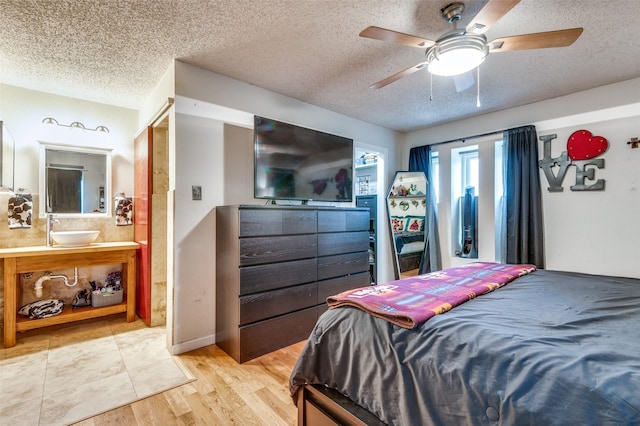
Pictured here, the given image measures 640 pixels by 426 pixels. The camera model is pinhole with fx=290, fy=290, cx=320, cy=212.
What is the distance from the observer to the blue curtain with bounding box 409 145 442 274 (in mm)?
3889

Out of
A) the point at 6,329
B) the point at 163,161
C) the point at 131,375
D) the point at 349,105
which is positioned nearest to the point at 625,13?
the point at 349,105

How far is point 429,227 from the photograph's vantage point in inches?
154

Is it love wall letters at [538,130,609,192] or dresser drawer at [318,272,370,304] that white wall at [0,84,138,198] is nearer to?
dresser drawer at [318,272,370,304]

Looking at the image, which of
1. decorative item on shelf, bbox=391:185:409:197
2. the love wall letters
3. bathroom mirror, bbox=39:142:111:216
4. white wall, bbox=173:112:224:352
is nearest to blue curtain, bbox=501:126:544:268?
the love wall letters

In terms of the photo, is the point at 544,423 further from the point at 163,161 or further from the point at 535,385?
the point at 163,161

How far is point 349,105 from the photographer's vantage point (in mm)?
3318

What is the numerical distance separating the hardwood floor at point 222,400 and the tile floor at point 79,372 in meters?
0.09

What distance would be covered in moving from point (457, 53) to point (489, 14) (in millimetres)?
321

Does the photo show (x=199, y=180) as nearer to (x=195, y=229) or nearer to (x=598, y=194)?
(x=195, y=229)

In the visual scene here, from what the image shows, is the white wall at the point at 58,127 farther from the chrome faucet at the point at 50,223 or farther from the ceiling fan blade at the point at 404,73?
the ceiling fan blade at the point at 404,73

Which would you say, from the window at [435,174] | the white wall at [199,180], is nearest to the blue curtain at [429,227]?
the window at [435,174]

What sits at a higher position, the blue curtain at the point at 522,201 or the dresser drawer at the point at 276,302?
the blue curtain at the point at 522,201

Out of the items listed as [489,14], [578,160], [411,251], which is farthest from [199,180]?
[578,160]

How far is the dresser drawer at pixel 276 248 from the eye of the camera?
2268 millimetres
